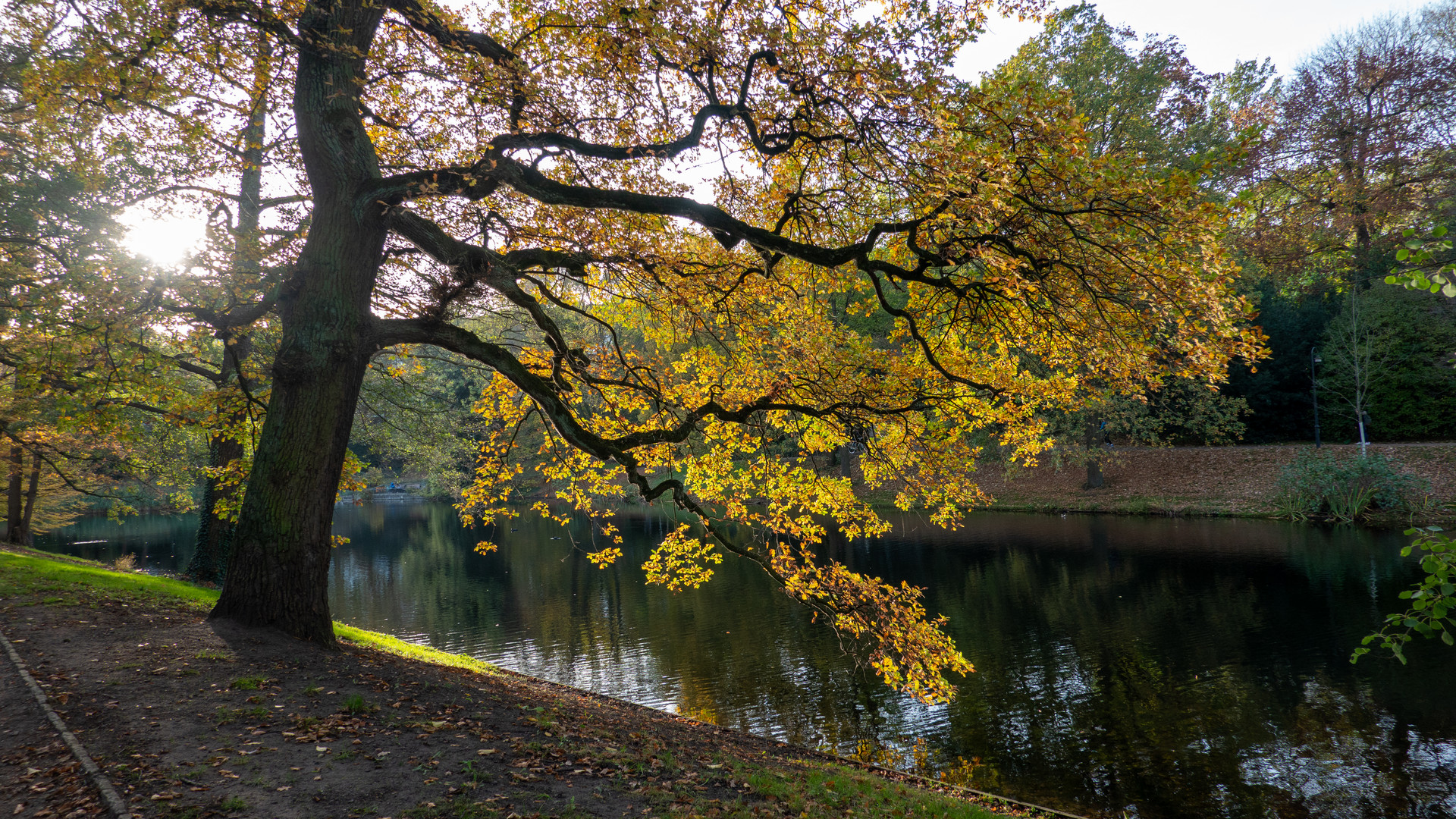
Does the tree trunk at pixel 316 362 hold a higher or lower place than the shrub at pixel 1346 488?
higher

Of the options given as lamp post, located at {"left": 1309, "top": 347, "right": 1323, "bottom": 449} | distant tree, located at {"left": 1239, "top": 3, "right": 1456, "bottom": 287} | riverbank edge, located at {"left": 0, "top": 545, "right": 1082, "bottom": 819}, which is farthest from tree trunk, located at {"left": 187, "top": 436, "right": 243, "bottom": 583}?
lamp post, located at {"left": 1309, "top": 347, "right": 1323, "bottom": 449}

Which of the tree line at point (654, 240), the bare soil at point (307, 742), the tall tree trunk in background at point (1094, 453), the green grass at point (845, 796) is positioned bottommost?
the green grass at point (845, 796)

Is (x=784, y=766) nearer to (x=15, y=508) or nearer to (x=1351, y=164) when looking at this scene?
(x=1351, y=164)

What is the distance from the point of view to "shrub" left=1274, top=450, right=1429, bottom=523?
23.1 metres

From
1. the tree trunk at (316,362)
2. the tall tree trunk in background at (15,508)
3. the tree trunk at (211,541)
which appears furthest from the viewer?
the tall tree trunk in background at (15,508)

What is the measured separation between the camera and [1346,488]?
24.0 m

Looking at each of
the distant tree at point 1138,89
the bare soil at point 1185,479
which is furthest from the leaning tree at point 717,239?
the bare soil at point 1185,479

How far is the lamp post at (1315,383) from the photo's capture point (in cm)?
3108

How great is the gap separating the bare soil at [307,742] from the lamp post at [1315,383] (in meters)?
33.8

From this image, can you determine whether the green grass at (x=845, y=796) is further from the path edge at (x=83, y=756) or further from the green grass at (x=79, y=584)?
the green grass at (x=79, y=584)

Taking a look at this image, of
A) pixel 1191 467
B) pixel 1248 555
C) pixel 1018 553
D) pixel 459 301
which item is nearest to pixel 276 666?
pixel 459 301

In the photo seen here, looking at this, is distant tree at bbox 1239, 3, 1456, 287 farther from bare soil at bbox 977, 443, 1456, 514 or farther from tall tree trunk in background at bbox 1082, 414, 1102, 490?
tall tree trunk in background at bbox 1082, 414, 1102, 490

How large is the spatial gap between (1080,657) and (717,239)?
1106 cm

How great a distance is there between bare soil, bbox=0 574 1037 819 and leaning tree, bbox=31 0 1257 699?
1244 mm
